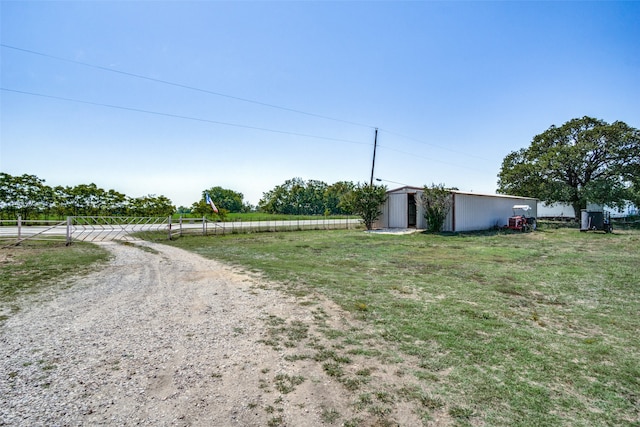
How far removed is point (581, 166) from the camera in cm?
2531

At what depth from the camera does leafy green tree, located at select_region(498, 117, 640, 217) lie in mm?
23703

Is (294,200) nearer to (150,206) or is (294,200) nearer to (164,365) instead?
(150,206)

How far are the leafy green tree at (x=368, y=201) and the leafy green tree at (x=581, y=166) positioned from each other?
15.4 meters

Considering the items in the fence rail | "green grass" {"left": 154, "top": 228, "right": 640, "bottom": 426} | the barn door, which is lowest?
"green grass" {"left": 154, "top": 228, "right": 640, "bottom": 426}

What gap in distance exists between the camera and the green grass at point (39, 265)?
571cm

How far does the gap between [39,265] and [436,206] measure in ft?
58.5

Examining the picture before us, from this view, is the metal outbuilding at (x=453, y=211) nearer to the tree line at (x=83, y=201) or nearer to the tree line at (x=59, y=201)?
the tree line at (x=83, y=201)

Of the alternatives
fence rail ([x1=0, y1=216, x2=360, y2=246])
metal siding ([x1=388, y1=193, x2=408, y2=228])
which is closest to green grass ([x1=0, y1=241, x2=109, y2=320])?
fence rail ([x1=0, y1=216, x2=360, y2=246])

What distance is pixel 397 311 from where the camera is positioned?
14.7 ft

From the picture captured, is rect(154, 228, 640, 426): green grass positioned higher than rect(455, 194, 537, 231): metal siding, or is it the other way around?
rect(455, 194, 537, 231): metal siding

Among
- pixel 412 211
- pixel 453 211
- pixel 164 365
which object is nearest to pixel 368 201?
pixel 412 211

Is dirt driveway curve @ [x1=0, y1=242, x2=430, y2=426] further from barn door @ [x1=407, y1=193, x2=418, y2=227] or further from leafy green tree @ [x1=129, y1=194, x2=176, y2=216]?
leafy green tree @ [x1=129, y1=194, x2=176, y2=216]

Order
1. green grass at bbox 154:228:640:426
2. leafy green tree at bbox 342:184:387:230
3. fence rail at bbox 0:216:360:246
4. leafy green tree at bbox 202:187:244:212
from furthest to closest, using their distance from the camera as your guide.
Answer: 1. leafy green tree at bbox 202:187:244:212
2. leafy green tree at bbox 342:184:387:230
3. fence rail at bbox 0:216:360:246
4. green grass at bbox 154:228:640:426

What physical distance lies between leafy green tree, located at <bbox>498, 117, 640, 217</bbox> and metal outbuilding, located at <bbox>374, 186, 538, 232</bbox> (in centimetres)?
664
